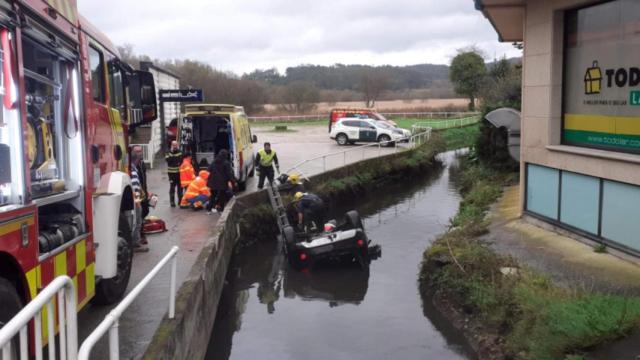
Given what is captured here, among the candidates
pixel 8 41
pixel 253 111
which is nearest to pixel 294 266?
pixel 8 41

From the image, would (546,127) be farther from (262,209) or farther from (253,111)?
(253,111)

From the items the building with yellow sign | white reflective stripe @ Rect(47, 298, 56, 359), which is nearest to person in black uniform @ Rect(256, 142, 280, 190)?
the building with yellow sign

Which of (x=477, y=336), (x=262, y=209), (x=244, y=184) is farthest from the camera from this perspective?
(x=244, y=184)

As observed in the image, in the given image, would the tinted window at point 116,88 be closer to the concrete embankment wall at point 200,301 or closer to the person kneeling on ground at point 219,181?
the concrete embankment wall at point 200,301

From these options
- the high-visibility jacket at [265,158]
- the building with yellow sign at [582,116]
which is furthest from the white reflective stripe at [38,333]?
the high-visibility jacket at [265,158]

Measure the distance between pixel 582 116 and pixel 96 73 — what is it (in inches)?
294

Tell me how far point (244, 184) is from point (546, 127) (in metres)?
9.29

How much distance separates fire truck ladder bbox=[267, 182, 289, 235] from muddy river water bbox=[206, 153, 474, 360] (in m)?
0.83

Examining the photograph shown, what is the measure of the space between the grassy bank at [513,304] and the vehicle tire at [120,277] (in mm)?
4366

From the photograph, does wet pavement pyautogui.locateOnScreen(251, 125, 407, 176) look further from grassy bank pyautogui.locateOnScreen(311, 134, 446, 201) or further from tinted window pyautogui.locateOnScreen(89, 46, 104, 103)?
tinted window pyautogui.locateOnScreen(89, 46, 104, 103)

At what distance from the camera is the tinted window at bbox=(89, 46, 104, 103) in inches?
258

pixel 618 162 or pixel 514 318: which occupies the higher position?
pixel 618 162

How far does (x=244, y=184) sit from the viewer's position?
18.1 metres

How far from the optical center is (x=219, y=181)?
1404 cm
